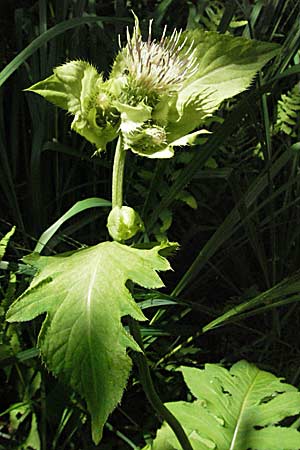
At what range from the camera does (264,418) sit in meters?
1.28

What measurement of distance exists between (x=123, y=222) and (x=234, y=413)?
Answer: 571mm

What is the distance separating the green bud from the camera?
0.92 m

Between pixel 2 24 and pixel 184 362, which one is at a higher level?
pixel 2 24

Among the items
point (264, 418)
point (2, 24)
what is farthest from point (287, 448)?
point (2, 24)

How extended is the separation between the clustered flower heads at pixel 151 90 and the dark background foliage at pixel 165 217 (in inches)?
11.5

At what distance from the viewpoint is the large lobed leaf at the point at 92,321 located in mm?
841

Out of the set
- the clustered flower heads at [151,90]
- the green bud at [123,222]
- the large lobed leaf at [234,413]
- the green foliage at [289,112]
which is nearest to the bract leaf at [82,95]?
the clustered flower heads at [151,90]

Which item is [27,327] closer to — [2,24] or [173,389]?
[173,389]

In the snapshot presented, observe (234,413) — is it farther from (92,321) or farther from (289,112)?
(289,112)

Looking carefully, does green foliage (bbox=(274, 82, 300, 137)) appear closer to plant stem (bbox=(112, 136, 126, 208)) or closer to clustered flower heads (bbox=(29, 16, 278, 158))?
clustered flower heads (bbox=(29, 16, 278, 158))

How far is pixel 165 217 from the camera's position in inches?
59.7

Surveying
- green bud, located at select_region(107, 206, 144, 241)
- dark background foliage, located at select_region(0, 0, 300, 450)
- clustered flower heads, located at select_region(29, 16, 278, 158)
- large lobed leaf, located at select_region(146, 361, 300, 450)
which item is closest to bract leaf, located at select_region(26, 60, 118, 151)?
clustered flower heads, located at select_region(29, 16, 278, 158)

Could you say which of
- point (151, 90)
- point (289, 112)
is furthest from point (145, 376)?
point (289, 112)

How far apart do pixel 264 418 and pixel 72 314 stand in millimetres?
590
